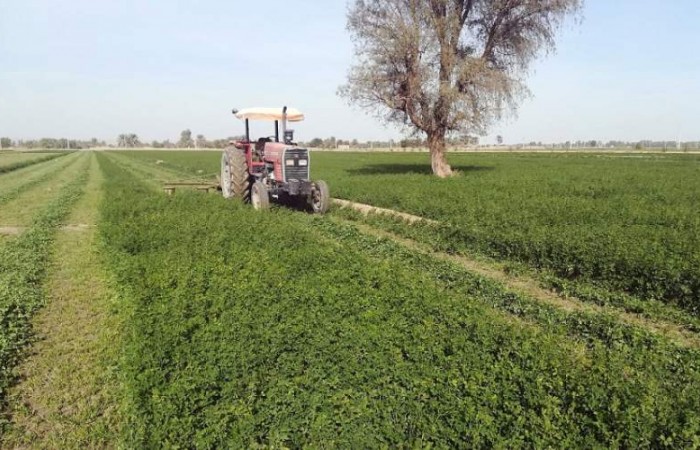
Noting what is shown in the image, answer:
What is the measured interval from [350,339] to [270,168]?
9.81 metres

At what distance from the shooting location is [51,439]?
355 cm

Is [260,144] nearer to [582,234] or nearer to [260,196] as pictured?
[260,196]

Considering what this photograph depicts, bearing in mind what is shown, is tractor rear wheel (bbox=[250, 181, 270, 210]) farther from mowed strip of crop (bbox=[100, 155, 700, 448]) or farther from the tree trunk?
the tree trunk

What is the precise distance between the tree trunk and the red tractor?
10.8 m

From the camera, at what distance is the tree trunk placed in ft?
76.3

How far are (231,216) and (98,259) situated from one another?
9.10ft

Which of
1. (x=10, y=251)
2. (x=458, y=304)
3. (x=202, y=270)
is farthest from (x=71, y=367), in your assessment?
(x=10, y=251)

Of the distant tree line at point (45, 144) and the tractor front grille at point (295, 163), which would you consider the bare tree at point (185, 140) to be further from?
the tractor front grille at point (295, 163)

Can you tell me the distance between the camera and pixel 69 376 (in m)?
4.42

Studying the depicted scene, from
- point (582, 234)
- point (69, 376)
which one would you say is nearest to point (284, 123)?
point (582, 234)

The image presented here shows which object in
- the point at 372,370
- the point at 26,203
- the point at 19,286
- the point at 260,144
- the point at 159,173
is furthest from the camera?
the point at 159,173

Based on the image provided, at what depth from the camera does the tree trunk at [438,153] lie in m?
23.3

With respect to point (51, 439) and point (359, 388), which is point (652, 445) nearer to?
point (359, 388)

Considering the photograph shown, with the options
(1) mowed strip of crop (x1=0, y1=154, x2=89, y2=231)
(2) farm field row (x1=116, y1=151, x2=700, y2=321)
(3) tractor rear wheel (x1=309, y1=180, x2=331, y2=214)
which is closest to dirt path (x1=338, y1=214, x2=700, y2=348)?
(2) farm field row (x1=116, y1=151, x2=700, y2=321)
